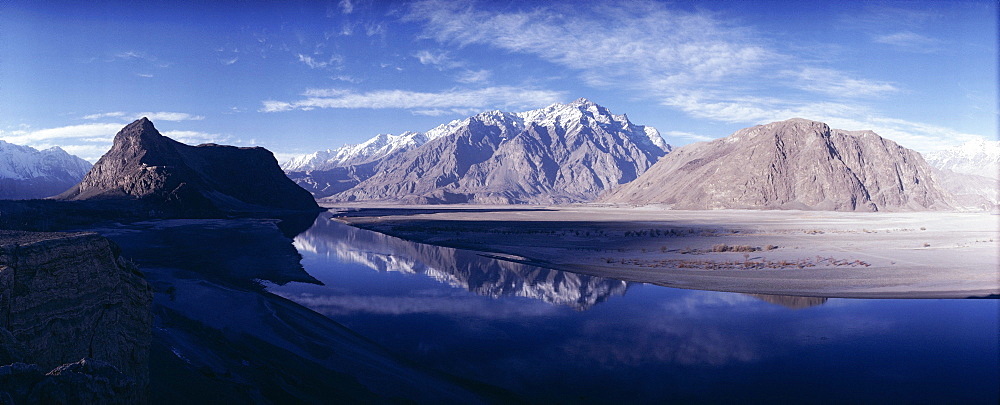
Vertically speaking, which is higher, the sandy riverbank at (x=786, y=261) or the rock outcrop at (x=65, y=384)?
the rock outcrop at (x=65, y=384)

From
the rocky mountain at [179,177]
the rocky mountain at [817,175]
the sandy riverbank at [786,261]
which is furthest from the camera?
the rocky mountain at [817,175]

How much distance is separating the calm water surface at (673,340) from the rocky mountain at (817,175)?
4791 inches

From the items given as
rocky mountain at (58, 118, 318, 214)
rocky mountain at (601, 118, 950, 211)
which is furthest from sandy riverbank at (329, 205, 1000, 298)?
rocky mountain at (601, 118, 950, 211)

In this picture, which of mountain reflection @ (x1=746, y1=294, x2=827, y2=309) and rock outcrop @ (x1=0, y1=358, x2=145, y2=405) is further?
mountain reflection @ (x1=746, y1=294, x2=827, y2=309)

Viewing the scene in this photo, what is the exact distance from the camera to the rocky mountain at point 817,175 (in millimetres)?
124750

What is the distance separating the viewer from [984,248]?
1437 inches

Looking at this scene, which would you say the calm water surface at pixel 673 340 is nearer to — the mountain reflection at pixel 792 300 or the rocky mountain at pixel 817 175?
the mountain reflection at pixel 792 300

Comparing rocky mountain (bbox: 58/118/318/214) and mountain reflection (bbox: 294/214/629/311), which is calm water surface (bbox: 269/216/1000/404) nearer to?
mountain reflection (bbox: 294/214/629/311)

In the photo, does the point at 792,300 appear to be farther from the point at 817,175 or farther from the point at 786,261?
the point at 817,175

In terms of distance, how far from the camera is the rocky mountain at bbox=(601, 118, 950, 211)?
124750 millimetres

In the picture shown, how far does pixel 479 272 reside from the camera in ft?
104

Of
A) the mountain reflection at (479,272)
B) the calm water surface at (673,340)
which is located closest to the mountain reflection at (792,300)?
the calm water surface at (673,340)

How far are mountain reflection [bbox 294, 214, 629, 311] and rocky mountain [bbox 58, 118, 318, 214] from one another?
171 ft

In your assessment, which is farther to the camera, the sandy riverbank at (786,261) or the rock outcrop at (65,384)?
the sandy riverbank at (786,261)
